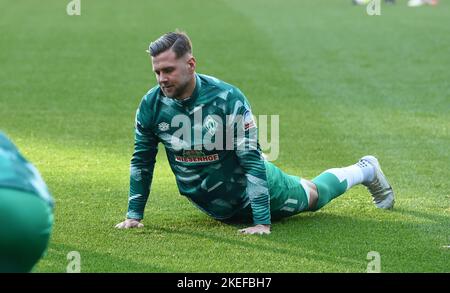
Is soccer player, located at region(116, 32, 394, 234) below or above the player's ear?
below

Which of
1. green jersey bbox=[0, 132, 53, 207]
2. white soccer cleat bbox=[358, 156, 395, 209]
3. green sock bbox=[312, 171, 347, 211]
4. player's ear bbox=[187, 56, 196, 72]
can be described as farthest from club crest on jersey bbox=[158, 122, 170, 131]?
green jersey bbox=[0, 132, 53, 207]

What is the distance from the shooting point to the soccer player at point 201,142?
6.75 meters

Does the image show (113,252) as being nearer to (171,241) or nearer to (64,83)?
(171,241)

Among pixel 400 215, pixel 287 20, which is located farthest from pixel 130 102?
pixel 287 20

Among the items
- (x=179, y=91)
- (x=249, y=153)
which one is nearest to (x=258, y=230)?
(x=249, y=153)

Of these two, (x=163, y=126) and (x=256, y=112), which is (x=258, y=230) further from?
(x=256, y=112)

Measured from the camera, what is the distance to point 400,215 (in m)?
7.61

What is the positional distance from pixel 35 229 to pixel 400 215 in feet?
11.9

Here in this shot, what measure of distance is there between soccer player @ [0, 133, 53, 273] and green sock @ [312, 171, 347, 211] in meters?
3.10

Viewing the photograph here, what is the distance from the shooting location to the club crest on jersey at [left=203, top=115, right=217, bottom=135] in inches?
270

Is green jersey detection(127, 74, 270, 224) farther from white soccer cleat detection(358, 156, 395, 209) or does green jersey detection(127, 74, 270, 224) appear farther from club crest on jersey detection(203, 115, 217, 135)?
white soccer cleat detection(358, 156, 395, 209)

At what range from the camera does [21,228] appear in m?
4.55

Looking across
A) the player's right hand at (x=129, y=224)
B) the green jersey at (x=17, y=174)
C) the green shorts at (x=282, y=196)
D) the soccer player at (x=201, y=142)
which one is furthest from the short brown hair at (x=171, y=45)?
the green jersey at (x=17, y=174)

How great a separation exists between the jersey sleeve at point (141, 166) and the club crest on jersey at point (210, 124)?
1.26 feet
